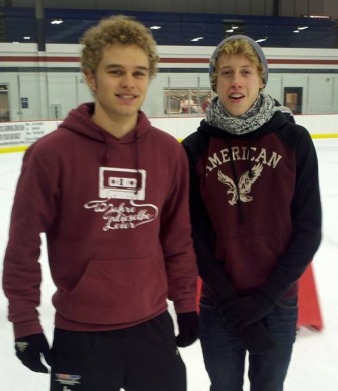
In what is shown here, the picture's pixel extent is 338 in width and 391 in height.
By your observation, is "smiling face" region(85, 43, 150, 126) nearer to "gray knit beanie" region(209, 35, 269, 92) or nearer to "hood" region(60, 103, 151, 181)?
"hood" region(60, 103, 151, 181)

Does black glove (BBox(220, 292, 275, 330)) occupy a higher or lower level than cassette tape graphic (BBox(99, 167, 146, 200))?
lower

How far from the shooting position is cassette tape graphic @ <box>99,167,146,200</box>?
101cm

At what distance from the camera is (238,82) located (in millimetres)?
1123

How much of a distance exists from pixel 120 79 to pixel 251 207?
1.37 ft

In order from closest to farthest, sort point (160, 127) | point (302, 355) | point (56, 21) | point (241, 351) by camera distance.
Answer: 1. point (241, 351)
2. point (302, 355)
3. point (160, 127)
4. point (56, 21)

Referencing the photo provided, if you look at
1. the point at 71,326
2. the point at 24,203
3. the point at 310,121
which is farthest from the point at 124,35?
the point at 310,121

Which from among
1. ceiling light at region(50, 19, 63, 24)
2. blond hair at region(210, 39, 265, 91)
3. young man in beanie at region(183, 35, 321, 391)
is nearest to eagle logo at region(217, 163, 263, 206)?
young man in beanie at region(183, 35, 321, 391)

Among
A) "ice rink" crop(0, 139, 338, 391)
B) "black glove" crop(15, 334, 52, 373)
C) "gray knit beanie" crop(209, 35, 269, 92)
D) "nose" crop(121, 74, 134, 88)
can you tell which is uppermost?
"gray knit beanie" crop(209, 35, 269, 92)

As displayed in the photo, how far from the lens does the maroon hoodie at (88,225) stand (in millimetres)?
985

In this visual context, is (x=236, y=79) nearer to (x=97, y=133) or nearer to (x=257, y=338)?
(x=97, y=133)

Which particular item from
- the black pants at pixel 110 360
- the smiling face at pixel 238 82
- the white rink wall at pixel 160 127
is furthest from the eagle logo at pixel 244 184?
the white rink wall at pixel 160 127

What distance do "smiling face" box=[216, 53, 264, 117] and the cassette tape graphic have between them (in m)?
0.28

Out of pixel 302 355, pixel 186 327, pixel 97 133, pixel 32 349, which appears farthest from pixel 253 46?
pixel 302 355

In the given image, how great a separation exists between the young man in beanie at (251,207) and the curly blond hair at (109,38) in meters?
0.22
